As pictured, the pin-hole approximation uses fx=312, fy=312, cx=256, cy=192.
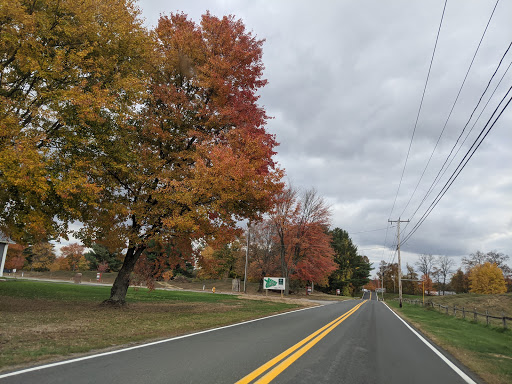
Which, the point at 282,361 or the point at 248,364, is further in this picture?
the point at 282,361

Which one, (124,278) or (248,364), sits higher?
(124,278)

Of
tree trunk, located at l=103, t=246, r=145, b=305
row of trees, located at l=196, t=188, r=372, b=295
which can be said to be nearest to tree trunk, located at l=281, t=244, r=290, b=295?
row of trees, located at l=196, t=188, r=372, b=295

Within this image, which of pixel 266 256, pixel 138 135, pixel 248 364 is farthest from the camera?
pixel 266 256

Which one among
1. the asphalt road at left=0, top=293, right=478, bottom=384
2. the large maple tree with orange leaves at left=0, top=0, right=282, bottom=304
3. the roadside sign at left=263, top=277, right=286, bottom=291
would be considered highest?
the large maple tree with orange leaves at left=0, top=0, right=282, bottom=304

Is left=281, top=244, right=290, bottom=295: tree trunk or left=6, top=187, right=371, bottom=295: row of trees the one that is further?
left=281, top=244, right=290, bottom=295: tree trunk

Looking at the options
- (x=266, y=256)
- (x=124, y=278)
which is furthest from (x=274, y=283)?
(x=124, y=278)

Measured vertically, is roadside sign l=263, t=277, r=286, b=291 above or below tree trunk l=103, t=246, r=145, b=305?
below

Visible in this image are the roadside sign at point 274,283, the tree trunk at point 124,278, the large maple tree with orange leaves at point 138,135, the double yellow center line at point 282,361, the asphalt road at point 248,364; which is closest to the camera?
the asphalt road at point 248,364

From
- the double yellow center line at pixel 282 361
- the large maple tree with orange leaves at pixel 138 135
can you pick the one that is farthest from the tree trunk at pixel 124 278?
the double yellow center line at pixel 282 361

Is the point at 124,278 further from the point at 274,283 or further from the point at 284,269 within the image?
the point at 284,269

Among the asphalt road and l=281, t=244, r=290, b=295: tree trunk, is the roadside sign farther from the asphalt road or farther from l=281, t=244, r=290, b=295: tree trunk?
the asphalt road

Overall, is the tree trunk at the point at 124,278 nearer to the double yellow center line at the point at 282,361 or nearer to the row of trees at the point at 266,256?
the row of trees at the point at 266,256

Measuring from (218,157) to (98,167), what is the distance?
427 cm

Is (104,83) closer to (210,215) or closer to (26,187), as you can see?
(26,187)
